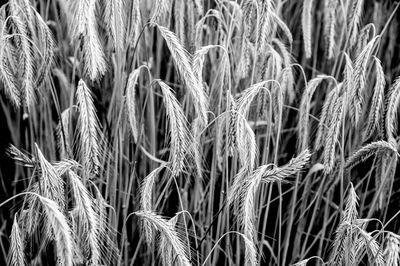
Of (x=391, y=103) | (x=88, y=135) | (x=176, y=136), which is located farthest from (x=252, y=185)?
(x=391, y=103)

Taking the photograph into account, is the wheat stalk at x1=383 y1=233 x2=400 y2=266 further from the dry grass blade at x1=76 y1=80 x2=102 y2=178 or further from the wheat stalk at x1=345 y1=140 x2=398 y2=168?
the dry grass blade at x1=76 y1=80 x2=102 y2=178

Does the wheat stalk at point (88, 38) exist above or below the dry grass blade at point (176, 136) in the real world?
above

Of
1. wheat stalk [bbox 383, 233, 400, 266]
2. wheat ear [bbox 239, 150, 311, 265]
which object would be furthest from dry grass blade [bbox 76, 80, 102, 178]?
wheat stalk [bbox 383, 233, 400, 266]

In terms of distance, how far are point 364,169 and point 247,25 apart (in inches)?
41.7

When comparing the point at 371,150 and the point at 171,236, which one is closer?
the point at 171,236

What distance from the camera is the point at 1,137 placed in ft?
8.61

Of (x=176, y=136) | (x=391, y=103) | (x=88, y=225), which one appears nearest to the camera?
(x=88, y=225)

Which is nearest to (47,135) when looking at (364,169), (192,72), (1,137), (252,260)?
(1,137)

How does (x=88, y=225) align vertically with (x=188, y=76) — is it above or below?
below

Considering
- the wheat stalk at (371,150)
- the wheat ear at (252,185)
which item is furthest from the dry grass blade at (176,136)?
the wheat stalk at (371,150)

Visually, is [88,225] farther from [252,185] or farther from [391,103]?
[391,103]

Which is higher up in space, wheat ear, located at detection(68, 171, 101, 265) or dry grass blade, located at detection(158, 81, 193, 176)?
dry grass blade, located at detection(158, 81, 193, 176)

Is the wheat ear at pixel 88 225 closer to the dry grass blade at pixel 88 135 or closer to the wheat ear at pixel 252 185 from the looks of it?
the dry grass blade at pixel 88 135

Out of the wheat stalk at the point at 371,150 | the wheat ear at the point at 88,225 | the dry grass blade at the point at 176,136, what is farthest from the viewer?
the wheat stalk at the point at 371,150
